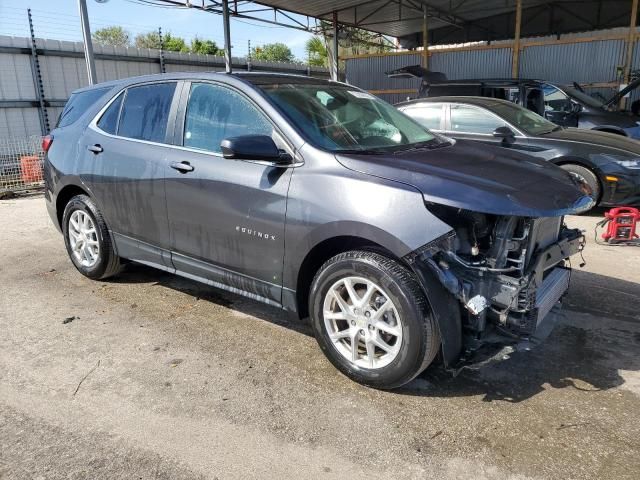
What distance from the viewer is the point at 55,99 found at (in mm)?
A: 14656

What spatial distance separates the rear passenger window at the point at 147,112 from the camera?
3.97 meters

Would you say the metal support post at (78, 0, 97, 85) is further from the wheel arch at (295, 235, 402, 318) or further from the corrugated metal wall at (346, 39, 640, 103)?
the corrugated metal wall at (346, 39, 640, 103)

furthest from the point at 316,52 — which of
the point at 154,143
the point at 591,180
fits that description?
the point at 154,143

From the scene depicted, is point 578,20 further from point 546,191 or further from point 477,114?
point 546,191

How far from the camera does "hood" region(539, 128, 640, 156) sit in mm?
6957

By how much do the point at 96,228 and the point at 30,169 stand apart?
7270mm

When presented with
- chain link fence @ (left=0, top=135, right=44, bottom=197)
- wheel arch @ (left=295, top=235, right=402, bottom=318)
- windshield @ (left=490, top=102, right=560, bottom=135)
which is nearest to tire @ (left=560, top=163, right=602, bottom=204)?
windshield @ (left=490, top=102, right=560, bottom=135)

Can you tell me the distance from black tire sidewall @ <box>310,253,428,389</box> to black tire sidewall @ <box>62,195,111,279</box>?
7.53ft

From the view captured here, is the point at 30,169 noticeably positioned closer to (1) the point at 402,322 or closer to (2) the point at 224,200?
(2) the point at 224,200

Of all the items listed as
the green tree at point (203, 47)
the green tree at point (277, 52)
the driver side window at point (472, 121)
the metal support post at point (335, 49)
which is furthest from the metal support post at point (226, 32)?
the green tree at point (277, 52)

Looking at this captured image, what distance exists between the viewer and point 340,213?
115 inches

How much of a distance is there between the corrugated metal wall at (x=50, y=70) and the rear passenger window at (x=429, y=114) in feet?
35.7

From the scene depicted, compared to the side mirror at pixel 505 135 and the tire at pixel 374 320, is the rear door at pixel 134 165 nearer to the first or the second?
the tire at pixel 374 320

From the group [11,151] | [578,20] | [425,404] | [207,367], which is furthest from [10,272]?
[578,20]
